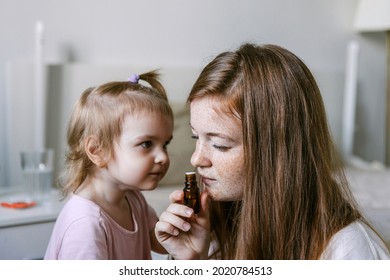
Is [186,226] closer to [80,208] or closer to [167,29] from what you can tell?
[80,208]

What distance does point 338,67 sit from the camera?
3.67 feet

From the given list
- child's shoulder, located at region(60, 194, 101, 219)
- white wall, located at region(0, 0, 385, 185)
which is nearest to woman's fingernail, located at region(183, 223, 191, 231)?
child's shoulder, located at region(60, 194, 101, 219)

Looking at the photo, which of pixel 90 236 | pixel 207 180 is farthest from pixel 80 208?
pixel 207 180

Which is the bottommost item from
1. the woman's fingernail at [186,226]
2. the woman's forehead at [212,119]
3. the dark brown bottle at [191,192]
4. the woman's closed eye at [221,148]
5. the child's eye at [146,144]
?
the woman's fingernail at [186,226]

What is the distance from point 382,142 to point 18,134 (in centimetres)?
77

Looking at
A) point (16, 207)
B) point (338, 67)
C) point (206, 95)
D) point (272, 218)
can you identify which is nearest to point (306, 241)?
point (272, 218)

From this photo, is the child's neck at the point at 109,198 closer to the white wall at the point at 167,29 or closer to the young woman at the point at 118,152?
the young woman at the point at 118,152

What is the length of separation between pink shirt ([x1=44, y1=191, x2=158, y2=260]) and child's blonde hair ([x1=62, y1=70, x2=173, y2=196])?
54 millimetres

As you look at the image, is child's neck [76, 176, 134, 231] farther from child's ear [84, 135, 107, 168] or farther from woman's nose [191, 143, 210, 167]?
woman's nose [191, 143, 210, 167]

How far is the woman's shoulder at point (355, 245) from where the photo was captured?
562 millimetres

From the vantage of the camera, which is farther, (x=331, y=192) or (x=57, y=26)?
(x=57, y=26)

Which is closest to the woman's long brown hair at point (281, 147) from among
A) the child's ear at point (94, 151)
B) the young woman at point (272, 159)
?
the young woman at point (272, 159)

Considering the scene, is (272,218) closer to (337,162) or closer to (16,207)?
(337,162)

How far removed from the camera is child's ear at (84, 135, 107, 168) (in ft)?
2.22
